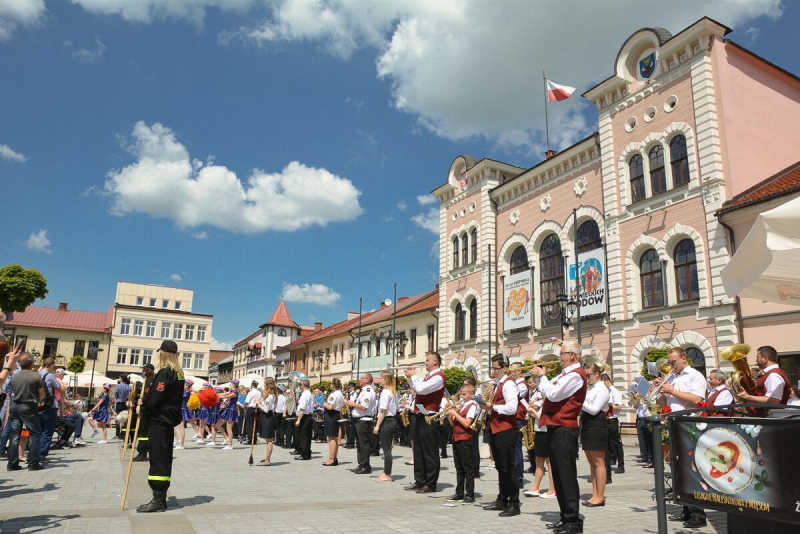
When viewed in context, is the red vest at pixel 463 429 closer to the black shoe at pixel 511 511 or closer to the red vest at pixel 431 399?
the red vest at pixel 431 399

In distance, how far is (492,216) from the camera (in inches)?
1368

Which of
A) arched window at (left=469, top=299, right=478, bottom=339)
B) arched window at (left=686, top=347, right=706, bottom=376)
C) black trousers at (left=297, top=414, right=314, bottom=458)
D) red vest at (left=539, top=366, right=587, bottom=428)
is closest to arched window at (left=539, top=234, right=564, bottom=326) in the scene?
Result: arched window at (left=469, top=299, right=478, bottom=339)

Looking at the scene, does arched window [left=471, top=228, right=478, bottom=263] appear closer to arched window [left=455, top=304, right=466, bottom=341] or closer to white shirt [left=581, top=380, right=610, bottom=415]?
arched window [left=455, top=304, right=466, bottom=341]

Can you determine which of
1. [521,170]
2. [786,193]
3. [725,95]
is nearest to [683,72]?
[725,95]

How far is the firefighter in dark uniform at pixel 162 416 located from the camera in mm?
7113

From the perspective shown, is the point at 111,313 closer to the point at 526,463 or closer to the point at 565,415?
the point at 526,463

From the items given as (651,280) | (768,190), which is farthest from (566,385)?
(651,280)

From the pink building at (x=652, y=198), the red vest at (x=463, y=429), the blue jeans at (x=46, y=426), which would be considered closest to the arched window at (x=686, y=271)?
the pink building at (x=652, y=198)

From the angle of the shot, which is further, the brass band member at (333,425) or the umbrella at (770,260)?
the brass band member at (333,425)

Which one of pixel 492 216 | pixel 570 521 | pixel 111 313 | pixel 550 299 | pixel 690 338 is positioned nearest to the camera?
pixel 570 521

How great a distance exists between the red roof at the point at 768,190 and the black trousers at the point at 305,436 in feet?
53.5

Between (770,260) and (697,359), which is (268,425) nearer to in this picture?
(770,260)

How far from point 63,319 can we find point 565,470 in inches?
3019

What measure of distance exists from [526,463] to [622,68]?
19.1 meters
